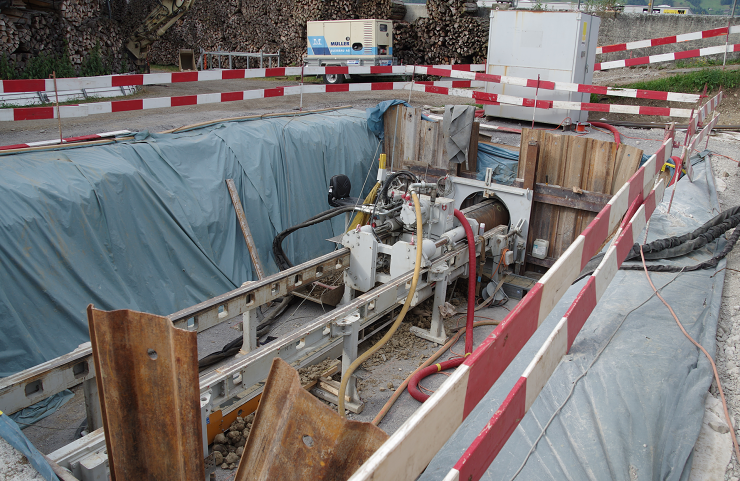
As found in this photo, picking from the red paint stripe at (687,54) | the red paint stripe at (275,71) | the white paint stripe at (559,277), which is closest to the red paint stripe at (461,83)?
the red paint stripe at (687,54)

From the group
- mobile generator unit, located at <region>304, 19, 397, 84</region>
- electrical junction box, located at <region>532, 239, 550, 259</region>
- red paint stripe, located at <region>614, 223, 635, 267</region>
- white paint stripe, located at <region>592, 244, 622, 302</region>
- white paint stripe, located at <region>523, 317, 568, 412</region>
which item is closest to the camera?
white paint stripe, located at <region>523, 317, 568, 412</region>

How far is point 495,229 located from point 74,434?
5.26 metres

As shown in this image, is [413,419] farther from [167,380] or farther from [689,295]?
[689,295]

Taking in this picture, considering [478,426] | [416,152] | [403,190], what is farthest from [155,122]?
[478,426]

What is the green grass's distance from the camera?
513 inches

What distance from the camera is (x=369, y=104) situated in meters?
12.1

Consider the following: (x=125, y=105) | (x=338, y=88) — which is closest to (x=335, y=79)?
(x=338, y=88)

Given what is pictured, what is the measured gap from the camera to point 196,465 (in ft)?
6.71

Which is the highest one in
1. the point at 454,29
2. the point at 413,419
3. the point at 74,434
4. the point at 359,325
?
the point at 454,29

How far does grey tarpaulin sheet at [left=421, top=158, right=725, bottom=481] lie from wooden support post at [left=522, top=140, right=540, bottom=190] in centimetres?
381

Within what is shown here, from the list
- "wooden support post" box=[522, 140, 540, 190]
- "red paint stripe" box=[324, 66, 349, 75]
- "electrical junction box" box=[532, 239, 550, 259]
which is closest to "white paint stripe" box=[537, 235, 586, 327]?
"wooden support post" box=[522, 140, 540, 190]

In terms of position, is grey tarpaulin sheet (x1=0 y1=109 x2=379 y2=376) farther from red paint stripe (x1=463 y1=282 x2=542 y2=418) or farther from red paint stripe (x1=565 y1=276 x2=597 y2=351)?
red paint stripe (x1=565 y1=276 x2=597 y2=351)

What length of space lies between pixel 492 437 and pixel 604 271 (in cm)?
152

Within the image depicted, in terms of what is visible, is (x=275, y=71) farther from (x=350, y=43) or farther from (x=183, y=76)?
(x=350, y=43)
